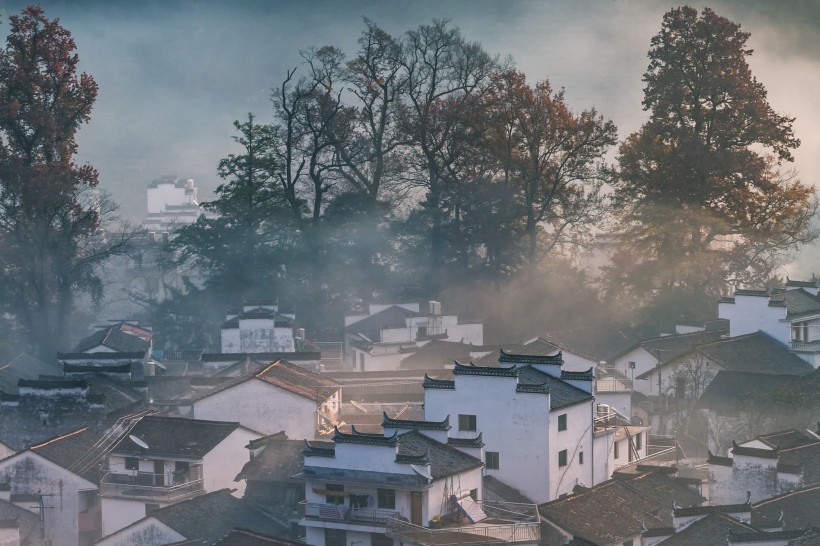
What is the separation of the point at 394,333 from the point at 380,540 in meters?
23.5

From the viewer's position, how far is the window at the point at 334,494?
31.5 metres

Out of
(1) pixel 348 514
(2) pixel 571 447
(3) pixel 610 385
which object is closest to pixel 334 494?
(1) pixel 348 514

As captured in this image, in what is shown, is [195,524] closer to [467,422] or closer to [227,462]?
[227,462]

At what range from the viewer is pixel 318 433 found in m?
40.7

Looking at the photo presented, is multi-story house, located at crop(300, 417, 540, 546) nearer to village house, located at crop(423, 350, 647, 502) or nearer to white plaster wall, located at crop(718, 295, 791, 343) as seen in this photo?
village house, located at crop(423, 350, 647, 502)

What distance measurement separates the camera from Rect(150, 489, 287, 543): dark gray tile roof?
3303 centimetres

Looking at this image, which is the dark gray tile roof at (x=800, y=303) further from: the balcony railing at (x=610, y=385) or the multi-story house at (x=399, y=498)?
the multi-story house at (x=399, y=498)

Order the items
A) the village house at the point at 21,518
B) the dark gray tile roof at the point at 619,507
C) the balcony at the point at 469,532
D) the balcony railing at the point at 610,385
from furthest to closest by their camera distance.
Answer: the balcony railing at the point at 610,385 → the village house at the point at 21,518 → the dark gray tile roof at the point at 619,507 → the balcony at the point at 469,532

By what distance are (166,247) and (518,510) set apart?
30.3 meters

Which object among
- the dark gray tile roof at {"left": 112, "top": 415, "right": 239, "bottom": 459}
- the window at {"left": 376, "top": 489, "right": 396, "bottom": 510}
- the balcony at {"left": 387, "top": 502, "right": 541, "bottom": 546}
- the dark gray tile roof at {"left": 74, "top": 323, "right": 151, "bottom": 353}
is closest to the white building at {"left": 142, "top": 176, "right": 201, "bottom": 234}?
the dark gray tile roof at {"left": 74, "top": 323, "right": 151, "bottom": 353}

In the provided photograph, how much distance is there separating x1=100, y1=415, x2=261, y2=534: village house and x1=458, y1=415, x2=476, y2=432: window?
6.06m

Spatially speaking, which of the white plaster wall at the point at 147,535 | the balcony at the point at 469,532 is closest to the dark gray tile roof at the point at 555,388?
the balcony at the point at 469,532

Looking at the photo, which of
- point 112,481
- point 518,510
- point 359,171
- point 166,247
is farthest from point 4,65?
point 518,510

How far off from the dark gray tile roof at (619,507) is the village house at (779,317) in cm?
1345
